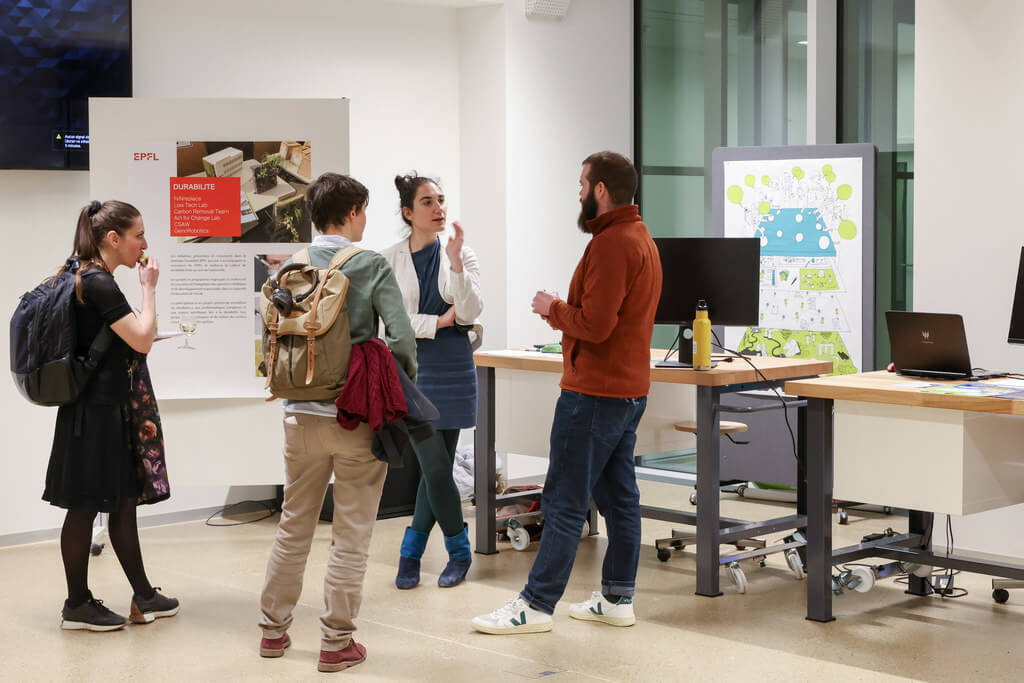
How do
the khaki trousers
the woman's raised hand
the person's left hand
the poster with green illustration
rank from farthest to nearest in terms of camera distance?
the poster with green illustration < the person's left hand < the woman's raised hand < the khaki trousers

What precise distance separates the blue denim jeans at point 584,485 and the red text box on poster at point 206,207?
2.21 metres

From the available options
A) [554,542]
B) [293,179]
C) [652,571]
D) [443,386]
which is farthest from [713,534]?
[293,179]

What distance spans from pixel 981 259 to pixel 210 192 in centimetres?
341

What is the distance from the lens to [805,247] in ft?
20.7

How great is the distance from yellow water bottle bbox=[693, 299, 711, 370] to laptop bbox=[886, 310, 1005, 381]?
69 centimetres

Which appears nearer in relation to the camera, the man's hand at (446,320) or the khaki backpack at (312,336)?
the khaki backpack at (312,336)

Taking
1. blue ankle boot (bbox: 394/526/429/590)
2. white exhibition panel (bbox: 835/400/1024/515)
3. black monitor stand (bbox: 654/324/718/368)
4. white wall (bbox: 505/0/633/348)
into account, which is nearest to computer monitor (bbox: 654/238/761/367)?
black monitor stand (bbox: 654/324/718/368)

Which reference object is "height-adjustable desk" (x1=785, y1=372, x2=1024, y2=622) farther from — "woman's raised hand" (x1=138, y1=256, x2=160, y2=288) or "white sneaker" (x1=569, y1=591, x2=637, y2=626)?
"woman's raised hand" (x1=138, y1=256, x2=160, y2=288)

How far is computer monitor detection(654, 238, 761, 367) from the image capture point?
4.98 m

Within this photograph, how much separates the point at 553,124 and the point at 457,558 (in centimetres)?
319

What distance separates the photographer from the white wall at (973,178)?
5172 mm

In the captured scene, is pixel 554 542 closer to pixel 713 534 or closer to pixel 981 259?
pixel 713 534

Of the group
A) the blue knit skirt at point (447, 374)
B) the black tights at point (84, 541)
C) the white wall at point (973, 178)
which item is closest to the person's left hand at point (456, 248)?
the blue knit skirt at point (447, 374)

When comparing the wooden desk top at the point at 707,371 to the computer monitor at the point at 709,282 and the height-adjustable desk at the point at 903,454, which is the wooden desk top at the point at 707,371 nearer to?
the computer monitor at the point at 709,282
